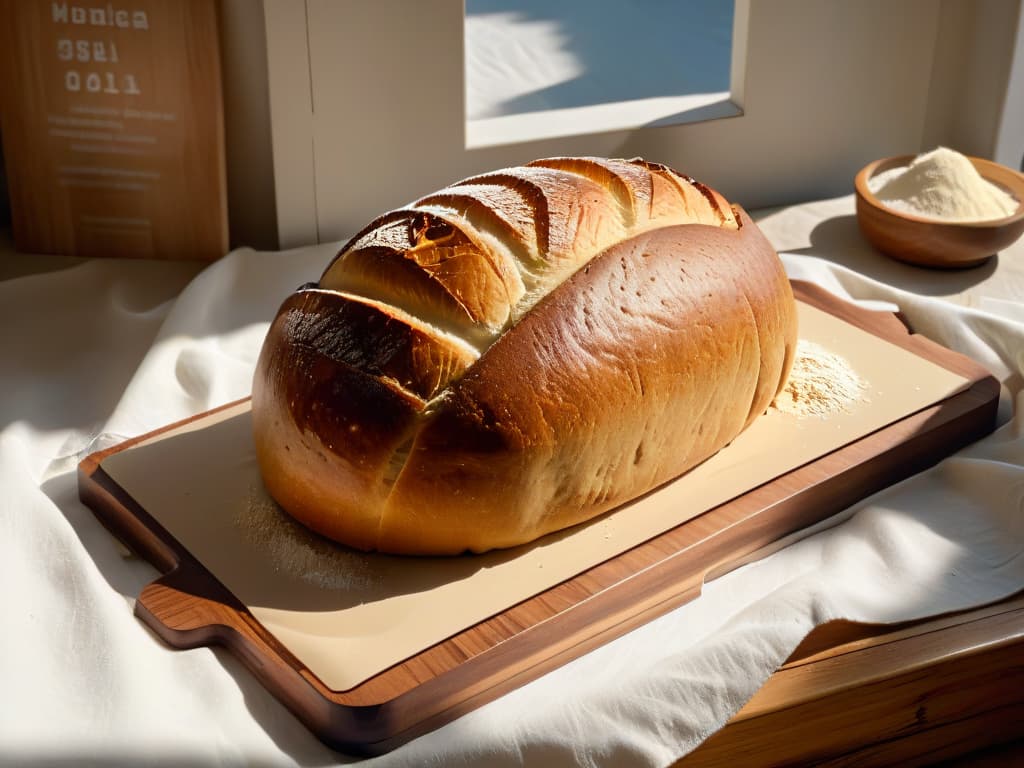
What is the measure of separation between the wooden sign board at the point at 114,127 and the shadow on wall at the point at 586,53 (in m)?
0.67

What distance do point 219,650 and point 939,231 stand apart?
1.20 meters

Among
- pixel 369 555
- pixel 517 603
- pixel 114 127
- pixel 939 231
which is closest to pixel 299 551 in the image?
pixel 369 555

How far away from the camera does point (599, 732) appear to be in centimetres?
100

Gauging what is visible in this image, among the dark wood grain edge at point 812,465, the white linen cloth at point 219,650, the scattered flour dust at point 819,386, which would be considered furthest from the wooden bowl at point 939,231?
the scattered flour dust at point 819,386

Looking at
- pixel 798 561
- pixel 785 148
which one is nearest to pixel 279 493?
pixel 798 561

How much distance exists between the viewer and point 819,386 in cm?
139

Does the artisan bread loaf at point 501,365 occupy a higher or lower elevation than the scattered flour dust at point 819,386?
higher

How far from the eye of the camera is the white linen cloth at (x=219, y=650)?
98 cm

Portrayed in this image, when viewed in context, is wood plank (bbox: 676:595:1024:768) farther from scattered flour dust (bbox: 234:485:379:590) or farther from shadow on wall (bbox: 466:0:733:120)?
shadow on wall (bbox: 466:0:733:120)

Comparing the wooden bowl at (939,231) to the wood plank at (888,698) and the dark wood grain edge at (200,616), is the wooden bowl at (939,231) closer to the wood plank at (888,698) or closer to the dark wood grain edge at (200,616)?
the wood plank at (888,698)

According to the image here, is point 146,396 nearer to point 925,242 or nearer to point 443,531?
point 443,531

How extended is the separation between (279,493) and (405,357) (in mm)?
209

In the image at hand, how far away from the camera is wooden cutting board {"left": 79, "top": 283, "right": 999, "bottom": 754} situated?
98 centimetres

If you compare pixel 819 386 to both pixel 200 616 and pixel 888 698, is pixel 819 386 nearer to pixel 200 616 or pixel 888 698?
pixel 888 698
